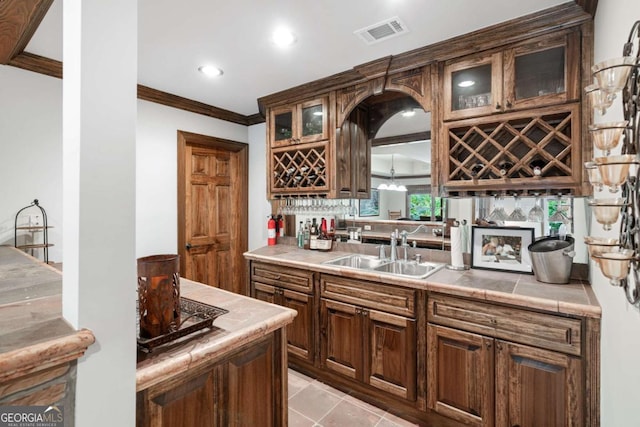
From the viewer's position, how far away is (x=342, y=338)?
2346 millimetres

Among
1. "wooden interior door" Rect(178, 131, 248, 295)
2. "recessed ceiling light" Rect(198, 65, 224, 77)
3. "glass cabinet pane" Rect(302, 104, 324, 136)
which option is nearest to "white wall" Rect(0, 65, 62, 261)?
"wooden interior door" Rect(178, 131, 248, 295)

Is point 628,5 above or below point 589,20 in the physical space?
below

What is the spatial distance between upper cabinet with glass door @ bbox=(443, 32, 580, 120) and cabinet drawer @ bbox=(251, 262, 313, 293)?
166 centimetres

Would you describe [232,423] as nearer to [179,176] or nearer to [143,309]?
[143,309]

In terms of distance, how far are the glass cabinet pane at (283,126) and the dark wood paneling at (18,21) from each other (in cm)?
185

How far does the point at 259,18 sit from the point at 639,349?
2295 mm

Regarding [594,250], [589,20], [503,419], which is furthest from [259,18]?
[503,419]

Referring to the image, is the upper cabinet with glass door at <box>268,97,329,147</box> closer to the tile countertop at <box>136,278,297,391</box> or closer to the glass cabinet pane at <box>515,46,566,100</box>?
the glass cabinet pane at <box>515,46,566,100</box>

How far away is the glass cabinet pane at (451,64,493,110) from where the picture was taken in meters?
2.06

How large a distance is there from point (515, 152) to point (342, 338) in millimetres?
1807

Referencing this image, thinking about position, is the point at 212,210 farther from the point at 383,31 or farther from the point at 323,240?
the point at 383,31

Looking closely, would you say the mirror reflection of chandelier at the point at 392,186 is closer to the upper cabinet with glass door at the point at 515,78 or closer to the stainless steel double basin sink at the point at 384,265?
the stainless steel double basin sink at the point at 384,265

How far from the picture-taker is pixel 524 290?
1.76 m

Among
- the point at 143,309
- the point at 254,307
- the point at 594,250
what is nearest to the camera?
the point at 594,250
